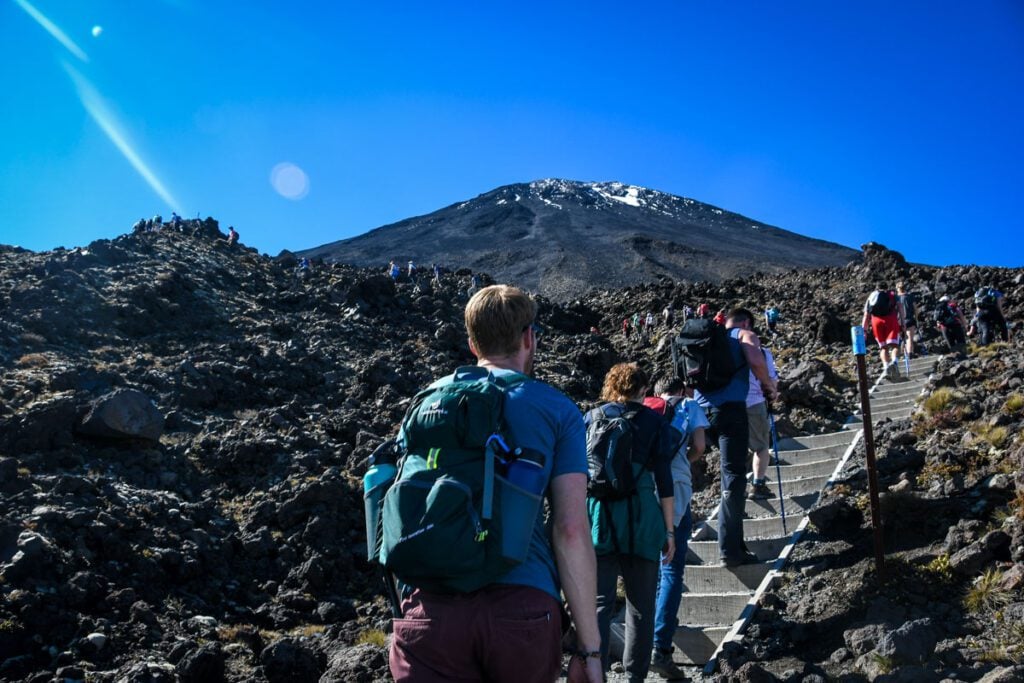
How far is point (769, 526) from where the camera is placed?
6.09 metres

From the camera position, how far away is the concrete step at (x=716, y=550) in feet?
18.5

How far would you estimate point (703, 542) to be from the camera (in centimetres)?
602

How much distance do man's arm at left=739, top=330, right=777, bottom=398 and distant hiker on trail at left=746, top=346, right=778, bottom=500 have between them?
68mm

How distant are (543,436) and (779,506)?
5142mm

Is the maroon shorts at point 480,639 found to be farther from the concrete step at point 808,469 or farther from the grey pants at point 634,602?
the concrete step at point 808,469

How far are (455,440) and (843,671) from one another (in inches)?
123

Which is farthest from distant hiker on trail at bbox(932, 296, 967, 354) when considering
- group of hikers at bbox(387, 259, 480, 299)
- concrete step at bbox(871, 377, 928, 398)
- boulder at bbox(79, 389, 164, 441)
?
group of hikers at bbox(387, 259, 480, 299)

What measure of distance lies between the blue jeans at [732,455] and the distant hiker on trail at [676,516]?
1.46ft

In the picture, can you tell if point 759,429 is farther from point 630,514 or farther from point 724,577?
point 630,514

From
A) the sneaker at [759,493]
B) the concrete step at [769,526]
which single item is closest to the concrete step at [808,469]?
the sneaker at [759,493]

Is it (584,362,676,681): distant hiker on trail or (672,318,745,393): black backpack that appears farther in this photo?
(672,318,745,393): black backpack

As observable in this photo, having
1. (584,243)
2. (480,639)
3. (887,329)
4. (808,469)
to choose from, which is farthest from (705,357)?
(584,243)

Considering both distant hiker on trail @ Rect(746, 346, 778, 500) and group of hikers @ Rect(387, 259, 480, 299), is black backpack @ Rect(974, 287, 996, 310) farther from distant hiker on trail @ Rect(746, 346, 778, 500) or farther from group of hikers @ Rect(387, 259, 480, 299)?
group of hikers @ Rect(387, 259, 480, 299)

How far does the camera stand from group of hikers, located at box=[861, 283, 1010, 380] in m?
10.3
